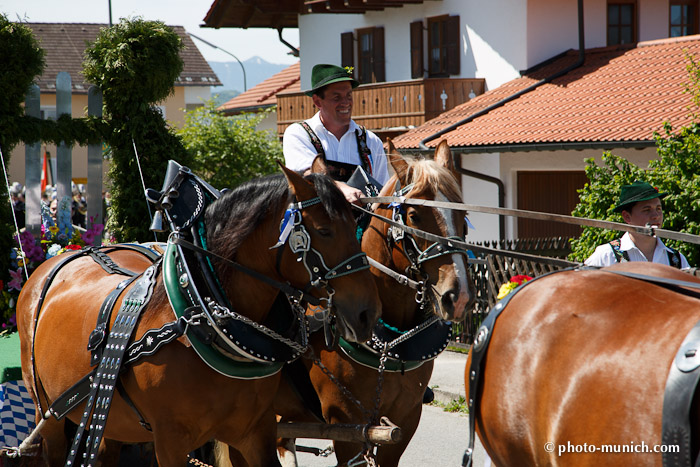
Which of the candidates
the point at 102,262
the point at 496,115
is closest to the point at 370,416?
the point at 102,262

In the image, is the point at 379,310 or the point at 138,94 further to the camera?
the point at 138,94

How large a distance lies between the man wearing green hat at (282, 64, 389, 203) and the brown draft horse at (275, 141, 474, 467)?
1.28 ft

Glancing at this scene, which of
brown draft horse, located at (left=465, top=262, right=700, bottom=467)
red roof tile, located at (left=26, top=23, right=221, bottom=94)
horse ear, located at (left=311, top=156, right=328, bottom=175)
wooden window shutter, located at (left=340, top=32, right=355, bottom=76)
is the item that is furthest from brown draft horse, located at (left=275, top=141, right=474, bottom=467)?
red roof tile, located at (left=26, top=23, right=221, bottom=94)

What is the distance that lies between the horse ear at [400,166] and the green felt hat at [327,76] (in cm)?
49

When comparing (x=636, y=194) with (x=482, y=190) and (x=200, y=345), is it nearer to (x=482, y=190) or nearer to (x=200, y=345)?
(x=200, y=345)

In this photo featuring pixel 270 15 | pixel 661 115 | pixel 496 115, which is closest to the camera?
pixel 661 115

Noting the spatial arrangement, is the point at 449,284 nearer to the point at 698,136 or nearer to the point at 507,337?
the point at 507,337

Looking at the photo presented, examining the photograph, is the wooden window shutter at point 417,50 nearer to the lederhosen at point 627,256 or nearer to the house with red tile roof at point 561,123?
the house with red tile roof at point 561,123

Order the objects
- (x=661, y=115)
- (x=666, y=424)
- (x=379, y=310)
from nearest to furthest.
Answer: (x=666, y=424) → (x=379, y=310) → (x=661, y=115)

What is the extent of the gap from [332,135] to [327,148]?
0.32 ft

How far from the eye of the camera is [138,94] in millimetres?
6703

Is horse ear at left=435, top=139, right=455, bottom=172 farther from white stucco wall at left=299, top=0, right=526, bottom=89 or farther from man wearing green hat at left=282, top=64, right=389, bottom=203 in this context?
white stucco wall at left=299, top=0, right=526, bottom=89

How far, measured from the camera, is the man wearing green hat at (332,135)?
13.4 feet

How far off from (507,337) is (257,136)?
717 inches
